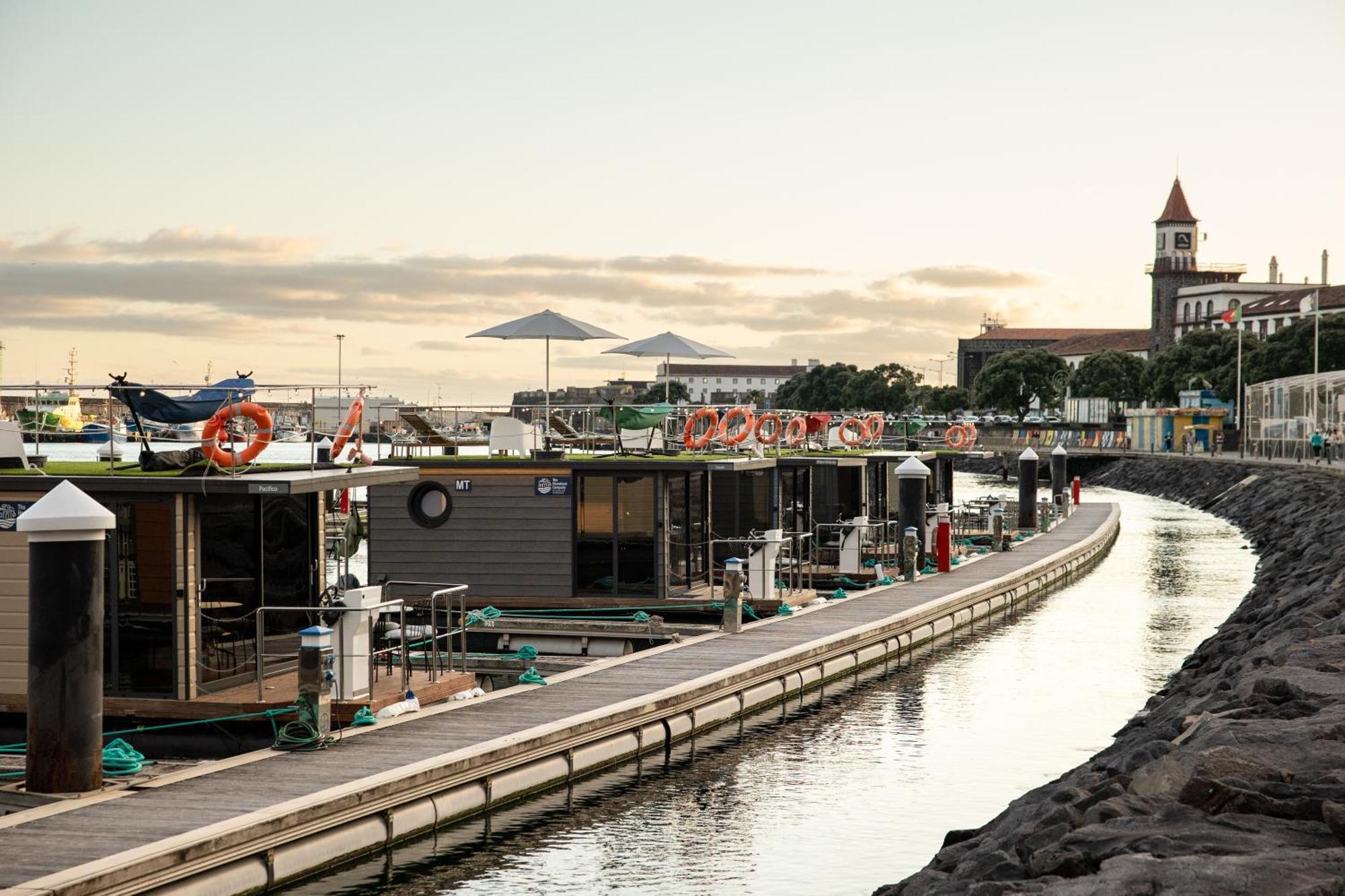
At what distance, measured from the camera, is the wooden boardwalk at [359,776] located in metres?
10.4

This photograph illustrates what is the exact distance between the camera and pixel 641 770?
16.1 m

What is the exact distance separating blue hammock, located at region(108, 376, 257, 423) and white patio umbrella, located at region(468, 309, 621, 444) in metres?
10.9

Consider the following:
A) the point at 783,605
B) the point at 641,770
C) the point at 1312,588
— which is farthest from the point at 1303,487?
the point at 641,770

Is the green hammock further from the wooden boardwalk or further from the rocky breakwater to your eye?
the rocky breakwater

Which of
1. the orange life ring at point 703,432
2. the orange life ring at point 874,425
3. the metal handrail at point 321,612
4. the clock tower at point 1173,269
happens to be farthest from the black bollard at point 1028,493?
the clock tower at point 1173,269

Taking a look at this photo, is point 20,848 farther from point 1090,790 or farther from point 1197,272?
point 1197,272

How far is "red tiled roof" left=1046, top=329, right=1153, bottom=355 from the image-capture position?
177 meters

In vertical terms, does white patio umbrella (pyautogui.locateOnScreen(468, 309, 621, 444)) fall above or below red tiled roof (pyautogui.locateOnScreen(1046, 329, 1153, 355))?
below

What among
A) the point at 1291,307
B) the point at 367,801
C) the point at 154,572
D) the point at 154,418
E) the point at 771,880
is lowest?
the point at 771,880

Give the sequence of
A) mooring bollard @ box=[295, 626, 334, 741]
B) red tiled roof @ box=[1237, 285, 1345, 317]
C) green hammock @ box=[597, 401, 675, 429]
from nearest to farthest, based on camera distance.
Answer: mooring bollard @ box=[295, 626, 334, 741]
green hammock @ box=[597, 401, 675, 429]
red tiled roof @ box=[1237, 285, 1345, 317]

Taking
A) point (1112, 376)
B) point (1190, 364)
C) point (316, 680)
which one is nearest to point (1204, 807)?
point (316, 680)

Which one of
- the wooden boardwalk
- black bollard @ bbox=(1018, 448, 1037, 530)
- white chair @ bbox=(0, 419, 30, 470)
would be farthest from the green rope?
black bollard @ bbox=(1018, 448, 1037, 530)

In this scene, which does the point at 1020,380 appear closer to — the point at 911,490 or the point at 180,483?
the point at 911,490

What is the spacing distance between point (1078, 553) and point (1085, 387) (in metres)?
109
